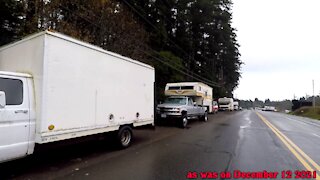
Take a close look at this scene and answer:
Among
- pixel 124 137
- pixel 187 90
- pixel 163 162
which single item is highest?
pixel 187 90

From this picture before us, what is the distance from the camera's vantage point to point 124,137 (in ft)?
28.8

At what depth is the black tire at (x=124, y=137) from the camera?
27.7 ft

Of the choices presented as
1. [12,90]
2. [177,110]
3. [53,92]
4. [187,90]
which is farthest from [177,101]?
[12,90]

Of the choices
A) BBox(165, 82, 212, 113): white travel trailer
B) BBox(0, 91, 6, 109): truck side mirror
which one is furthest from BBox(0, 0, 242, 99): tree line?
BBox(0, 91, 6, 109): truck side mirror

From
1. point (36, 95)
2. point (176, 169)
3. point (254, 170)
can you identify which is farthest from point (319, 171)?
point (36, 95)

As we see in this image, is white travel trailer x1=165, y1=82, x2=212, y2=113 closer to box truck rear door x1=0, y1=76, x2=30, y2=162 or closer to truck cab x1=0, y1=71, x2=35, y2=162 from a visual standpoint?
truck cab x1=0, y1=71, x2=35, y2=162

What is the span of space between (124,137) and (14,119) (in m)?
4.02

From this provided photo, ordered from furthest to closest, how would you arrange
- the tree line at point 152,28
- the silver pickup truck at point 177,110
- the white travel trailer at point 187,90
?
1. the white travel trailer at point 187,90
2. the tree line at point 152,28
3. the silver pickup truck at point 177,110

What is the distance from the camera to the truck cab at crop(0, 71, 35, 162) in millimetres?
5148

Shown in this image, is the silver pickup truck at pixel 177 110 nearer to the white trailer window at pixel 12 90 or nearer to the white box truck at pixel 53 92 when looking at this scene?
the white box truck at pixel 53 92

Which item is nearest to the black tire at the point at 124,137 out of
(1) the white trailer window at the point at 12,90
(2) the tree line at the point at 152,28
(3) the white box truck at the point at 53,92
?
(3) the white box truck at the point at 53,92

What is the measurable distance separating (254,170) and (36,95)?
535cm

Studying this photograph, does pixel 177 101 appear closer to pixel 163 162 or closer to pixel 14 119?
pixel 163 162

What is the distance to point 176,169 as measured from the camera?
6.31m
